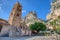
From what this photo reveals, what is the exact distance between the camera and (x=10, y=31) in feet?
28.4

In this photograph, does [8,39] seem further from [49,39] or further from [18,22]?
[18,22]

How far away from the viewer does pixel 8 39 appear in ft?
23.7

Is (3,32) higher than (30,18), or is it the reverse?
(30,18)

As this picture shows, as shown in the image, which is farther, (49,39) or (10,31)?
(10,31)

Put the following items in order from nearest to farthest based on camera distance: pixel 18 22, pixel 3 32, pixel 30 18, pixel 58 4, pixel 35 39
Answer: pixel 35 39, pixel 3 32, pixel 18 22, pixel 30 18, pixel 58 4

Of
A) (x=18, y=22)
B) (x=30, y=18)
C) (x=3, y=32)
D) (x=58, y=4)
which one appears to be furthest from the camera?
(x=58, y=4)

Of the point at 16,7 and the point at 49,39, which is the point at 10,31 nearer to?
the point at 49,39

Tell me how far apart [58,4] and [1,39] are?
50.3 ft

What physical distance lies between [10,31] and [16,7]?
362cm

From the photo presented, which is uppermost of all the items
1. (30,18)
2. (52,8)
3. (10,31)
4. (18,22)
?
(52,8)

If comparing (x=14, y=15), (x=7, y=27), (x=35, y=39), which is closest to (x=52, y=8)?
(x=14, y=15)

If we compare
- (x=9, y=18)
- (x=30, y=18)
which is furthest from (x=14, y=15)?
(x=30, y=18)

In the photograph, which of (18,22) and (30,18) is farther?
(30,18)

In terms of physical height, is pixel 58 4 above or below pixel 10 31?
above
